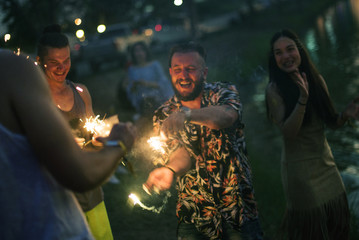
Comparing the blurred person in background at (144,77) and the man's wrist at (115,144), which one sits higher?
the blurred person in background at (144,77)

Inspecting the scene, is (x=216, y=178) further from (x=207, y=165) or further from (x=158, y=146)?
(x=158, y=146)

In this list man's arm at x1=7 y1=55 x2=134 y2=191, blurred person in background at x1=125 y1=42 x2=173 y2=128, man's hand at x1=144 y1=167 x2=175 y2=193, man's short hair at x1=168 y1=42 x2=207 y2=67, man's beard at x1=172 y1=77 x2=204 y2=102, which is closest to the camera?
man's arm at x1=7 y1=55 x2=134 y2=191

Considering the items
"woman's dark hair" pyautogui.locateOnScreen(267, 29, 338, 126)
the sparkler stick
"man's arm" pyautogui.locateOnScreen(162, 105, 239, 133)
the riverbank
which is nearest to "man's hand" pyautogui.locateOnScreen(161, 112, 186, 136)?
"man's arm" pyautogui.locateOnScreen(162, 105, 239, 133)

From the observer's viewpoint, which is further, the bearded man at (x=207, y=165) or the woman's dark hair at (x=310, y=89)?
the woman's dark hair at (x=310, y=89)

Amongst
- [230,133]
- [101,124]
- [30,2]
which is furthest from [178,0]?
[30,2]

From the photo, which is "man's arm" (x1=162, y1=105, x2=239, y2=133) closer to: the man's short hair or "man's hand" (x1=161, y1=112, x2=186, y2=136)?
"man's hand" (x1=161, y1=112, x2=186, y2=136)

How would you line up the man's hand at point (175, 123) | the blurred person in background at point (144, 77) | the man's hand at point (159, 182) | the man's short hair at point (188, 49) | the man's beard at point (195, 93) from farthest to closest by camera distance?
the blurred person in background at point (144, 77) < the man's short hair at point (188, 49) < the man's beard at point (195, 93) < the man's hand at point (159, 182) < the man's hand at point (175, 123)

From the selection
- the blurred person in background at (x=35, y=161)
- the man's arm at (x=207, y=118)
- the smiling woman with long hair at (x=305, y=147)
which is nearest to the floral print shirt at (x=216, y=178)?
the man's arm at (x=207, y=118)

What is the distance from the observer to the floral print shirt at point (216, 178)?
3.17m

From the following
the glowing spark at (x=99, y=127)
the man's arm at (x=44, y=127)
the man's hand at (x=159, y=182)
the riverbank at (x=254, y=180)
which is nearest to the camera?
the man's arm at (x=44, y=127)

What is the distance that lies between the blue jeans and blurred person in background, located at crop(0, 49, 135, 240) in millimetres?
1606

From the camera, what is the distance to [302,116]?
344 cm

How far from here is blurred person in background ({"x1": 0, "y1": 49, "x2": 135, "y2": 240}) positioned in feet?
5.58

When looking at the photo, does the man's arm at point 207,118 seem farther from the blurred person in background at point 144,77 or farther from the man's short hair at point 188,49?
the blurred person in background at point 144,77
